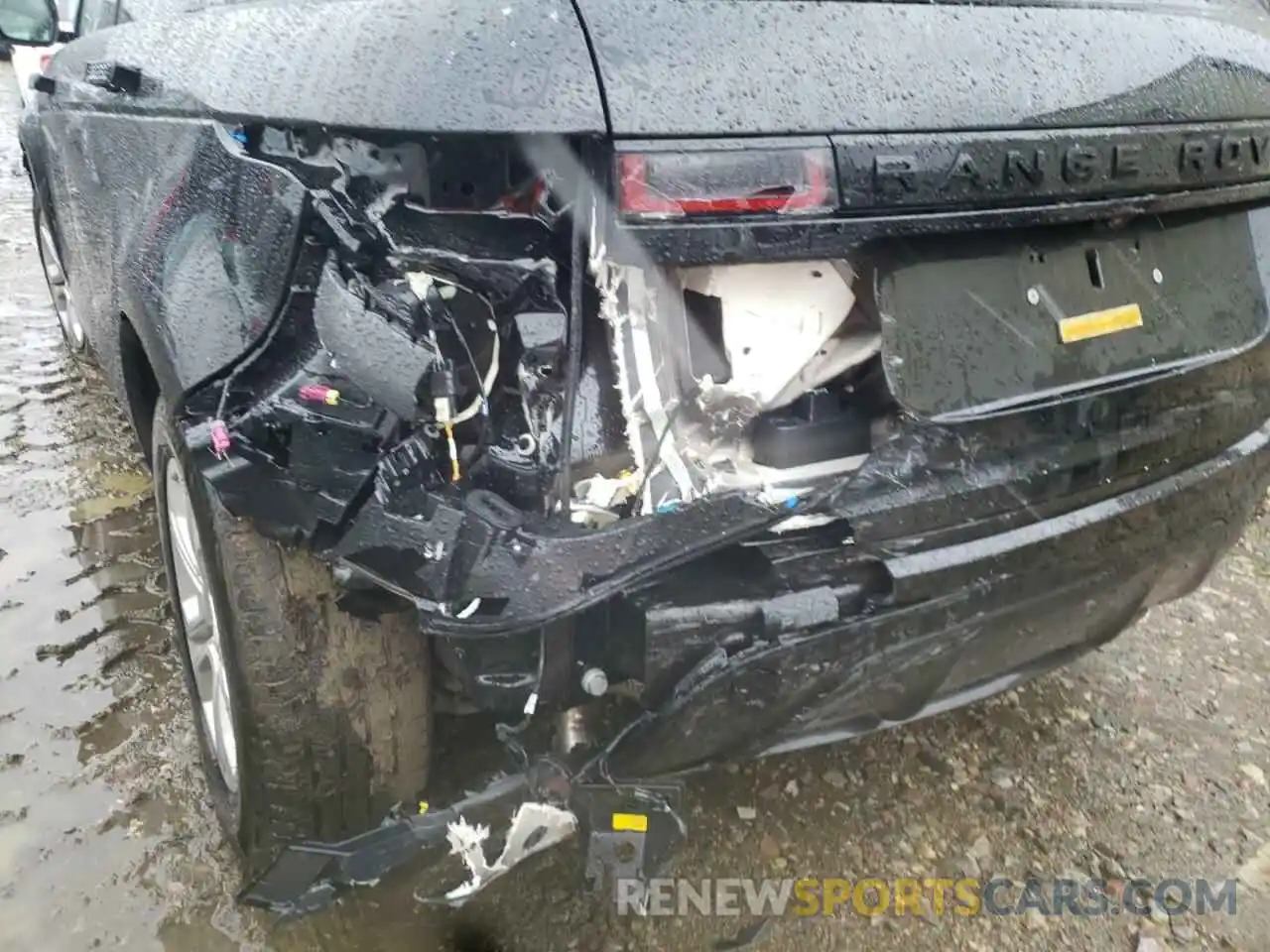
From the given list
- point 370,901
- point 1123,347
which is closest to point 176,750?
point 370,901

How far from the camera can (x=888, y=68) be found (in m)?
1.49

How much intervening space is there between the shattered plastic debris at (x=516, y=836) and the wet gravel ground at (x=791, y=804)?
23 cm

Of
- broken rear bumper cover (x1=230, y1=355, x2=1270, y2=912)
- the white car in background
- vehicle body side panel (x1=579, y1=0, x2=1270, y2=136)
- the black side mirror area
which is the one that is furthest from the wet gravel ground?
the white car in background

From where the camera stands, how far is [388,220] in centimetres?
147

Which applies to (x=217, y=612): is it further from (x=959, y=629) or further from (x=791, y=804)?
(x=791, y=804)

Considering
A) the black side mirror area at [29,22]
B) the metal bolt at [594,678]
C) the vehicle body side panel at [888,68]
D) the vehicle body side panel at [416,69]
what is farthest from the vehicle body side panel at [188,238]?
the black side mirror area at [29,22]

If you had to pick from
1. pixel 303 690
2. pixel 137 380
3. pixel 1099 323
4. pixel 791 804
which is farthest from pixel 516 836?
pixel 137 380

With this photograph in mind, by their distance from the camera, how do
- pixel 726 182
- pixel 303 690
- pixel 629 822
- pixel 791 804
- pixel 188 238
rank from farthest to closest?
pixel 791 804 < pixel 188 238 < pixel 303 690 < pixel 629 822 < pixel 726 182

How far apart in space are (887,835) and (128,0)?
315 cm

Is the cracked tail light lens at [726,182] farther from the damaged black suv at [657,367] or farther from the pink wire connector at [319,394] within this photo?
the pink wire connector at [319,394]

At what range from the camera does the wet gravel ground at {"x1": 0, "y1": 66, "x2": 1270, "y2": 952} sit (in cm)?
210

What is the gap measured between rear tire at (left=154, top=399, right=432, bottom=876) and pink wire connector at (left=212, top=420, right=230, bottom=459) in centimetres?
18

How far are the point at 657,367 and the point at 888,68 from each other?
0.56 meters

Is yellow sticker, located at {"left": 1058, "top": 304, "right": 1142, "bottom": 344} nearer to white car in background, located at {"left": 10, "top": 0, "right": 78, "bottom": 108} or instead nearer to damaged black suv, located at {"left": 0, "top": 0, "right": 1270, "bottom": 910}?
damaged black suv, located at {"left": 0, "top": 0, "right": 1270, "bottom": 910}
